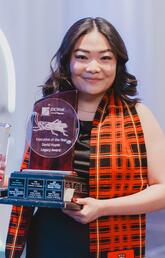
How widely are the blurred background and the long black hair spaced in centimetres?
23

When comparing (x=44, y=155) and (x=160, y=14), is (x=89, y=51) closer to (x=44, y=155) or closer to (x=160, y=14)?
(x=44, y=155)

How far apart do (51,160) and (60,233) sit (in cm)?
16

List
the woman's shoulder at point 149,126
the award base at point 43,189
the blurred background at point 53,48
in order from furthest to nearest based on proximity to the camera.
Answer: the blurred background at point 53,48
the woman's shoulder at point 149,126
the award base at point 43,189

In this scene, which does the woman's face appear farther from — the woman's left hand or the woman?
the woman's left hand

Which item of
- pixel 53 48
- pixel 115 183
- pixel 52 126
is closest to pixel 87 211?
pixel 115 183

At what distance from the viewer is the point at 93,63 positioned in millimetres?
910

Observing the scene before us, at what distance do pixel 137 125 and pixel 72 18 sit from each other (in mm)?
582

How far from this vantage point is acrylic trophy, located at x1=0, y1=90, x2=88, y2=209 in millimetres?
790

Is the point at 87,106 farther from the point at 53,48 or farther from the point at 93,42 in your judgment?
the point at 53,48

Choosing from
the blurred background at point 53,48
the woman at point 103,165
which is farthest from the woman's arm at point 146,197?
the blurred background at point 53,48

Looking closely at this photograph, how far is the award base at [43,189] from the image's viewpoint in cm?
78

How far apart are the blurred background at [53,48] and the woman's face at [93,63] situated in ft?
0.99

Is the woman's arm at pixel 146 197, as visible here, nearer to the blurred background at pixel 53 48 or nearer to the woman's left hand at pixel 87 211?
the woman's left hand at pixel 87 211

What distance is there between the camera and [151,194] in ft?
2.80
